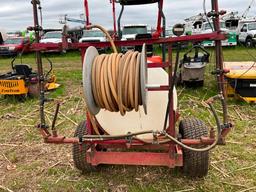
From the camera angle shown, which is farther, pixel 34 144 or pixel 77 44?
pixel 34 144

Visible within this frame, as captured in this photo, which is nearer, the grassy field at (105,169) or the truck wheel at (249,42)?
the grassy field at (105,169)

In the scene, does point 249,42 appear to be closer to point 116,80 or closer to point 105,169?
point 105,169

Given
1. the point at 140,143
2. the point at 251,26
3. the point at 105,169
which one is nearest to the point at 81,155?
the point at 105,169

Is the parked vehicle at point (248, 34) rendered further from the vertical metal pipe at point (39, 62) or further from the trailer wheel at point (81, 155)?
the vertical metal pipe at point (39, 62)

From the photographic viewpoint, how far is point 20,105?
6492 millimetres

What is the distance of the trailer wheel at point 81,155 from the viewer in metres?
3.28

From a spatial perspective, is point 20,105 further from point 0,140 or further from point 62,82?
point 62,82

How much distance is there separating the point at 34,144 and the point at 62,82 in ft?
15.0

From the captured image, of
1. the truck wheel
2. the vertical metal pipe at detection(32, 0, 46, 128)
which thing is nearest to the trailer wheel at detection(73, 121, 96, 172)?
A: the vertical metal pipe at detection(32, 0, 46, 128)

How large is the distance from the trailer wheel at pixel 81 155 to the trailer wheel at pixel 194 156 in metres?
0.92

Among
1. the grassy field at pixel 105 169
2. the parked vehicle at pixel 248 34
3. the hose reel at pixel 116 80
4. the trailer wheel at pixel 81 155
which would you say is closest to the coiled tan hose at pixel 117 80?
the hose reel at pixel 116 80

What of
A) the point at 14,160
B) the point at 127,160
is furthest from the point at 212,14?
the point at 14,160

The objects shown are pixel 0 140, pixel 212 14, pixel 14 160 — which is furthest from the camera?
pixel 0 140

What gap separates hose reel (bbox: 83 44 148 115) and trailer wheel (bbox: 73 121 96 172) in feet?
2.47
